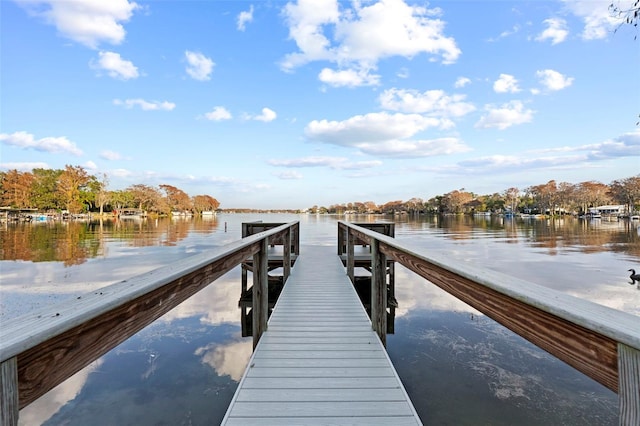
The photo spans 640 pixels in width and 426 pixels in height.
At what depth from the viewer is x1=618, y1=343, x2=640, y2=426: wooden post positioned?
715 mm

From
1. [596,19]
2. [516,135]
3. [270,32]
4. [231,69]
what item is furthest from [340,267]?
[516,135]

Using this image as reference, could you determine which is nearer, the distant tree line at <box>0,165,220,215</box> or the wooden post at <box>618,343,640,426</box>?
the wooden post at <box>618,343,640,426</box>

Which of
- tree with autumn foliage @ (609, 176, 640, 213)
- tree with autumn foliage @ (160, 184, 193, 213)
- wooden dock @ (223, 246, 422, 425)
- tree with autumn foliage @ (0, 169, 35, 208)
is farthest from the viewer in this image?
tree with autumn foliage @ (160, 184, 193, 213)

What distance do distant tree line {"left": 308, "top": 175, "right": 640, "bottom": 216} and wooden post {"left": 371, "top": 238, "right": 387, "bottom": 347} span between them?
7806cm

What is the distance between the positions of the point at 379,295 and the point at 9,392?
3.11m

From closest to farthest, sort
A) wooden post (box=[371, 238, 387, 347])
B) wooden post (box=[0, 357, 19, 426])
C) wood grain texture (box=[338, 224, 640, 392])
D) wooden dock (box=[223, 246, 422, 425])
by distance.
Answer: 1. wooden post (box=[0, 357, 19, 426])
2. wood grain texture (box=[338, 224, 640, 392])
3. wooden dock (box=[223, 246, 422, 425])
4. wooden post (box=[371, 238, 387, 347])

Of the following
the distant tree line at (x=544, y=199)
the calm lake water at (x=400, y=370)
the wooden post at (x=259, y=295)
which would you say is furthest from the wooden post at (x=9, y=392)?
the distant tree line at (x=544, y=199)

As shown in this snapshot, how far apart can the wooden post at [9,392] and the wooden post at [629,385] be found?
1.41 meters

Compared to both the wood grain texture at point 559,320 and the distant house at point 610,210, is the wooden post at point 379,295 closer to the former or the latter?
the wood grain texture at point 559,320

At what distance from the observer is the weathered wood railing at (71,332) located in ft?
2.34

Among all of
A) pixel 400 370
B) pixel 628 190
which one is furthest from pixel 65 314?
pixel 628 190

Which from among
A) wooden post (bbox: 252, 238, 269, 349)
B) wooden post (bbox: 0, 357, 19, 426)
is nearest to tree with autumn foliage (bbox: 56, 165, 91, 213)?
wooden post (bbox: 252, 238, 269, 349)

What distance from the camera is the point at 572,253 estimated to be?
15211mm

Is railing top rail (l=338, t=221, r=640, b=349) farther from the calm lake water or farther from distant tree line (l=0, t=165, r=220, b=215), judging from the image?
distant tree line (l=0, t=165, r=220, b=215)
